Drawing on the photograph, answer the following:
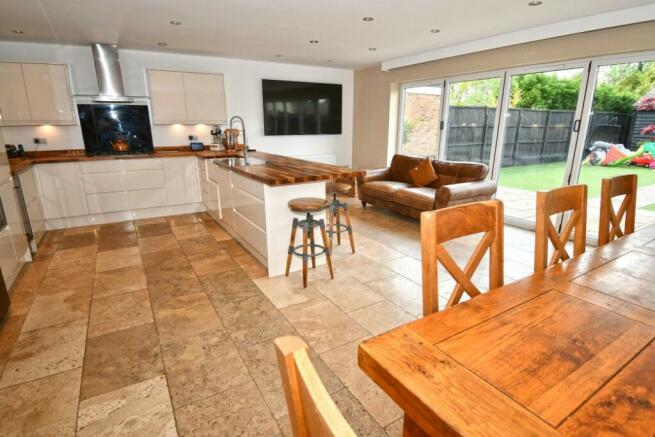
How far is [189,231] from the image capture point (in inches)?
177

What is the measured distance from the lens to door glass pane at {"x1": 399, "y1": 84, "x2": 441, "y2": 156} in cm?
582

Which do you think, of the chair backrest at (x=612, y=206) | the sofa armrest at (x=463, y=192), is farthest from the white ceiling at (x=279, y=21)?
the chair backrest at (x=612, y=206)

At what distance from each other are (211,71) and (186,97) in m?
0.78

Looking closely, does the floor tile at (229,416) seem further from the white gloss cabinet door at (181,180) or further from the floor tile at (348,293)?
the white gloss cabinet door at (181,180)

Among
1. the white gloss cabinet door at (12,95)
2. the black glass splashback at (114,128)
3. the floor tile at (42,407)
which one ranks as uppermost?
the white gloss cabinet door at (12,95)

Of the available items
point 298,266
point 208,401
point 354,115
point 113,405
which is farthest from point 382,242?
point 354,115

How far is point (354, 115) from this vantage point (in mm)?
7352

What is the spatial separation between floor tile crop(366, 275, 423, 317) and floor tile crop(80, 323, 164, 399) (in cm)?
171

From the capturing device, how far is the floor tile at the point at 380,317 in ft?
7.75

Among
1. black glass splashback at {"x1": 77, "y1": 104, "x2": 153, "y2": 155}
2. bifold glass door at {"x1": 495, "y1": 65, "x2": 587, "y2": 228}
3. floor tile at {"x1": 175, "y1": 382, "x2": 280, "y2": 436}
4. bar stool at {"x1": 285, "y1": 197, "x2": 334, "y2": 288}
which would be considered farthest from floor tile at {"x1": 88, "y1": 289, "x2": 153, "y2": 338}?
bifold glass door at {"x1": 495, "y1": 65, "x2": 587, "y2": 228}

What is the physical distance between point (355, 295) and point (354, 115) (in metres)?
5.41

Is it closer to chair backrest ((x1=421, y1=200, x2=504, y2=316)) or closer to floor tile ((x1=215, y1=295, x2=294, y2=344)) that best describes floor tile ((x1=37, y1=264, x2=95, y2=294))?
floor tile ((x1=215, y1=295, x2=294, y2=344))

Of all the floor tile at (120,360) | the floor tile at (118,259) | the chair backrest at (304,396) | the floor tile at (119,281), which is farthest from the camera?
the floor tile at (118,259)

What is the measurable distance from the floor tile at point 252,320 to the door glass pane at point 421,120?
174 inches
